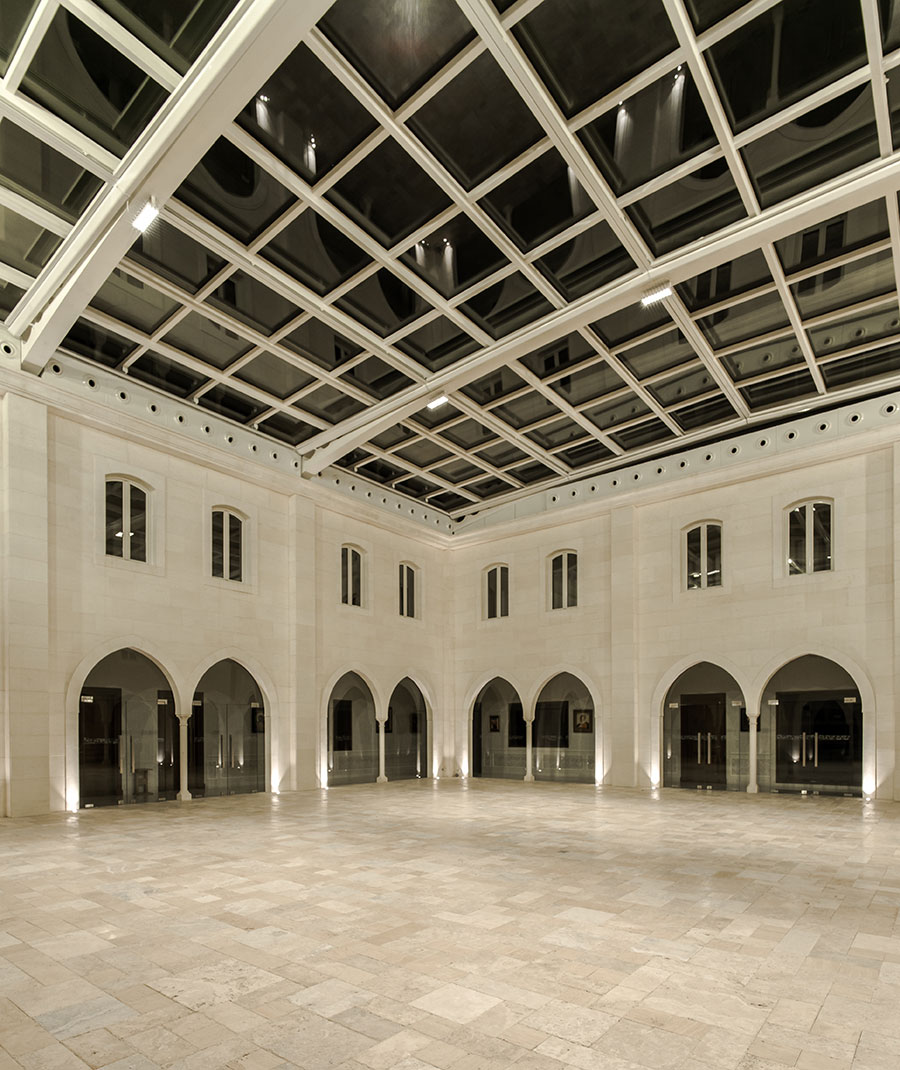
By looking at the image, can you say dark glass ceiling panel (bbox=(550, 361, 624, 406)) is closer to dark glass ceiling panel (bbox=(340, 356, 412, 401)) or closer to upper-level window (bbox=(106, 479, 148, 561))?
dark glass ceiling panel (bbox=(340, 356, 412, 401))

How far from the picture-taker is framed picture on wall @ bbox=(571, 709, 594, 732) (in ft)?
80.9

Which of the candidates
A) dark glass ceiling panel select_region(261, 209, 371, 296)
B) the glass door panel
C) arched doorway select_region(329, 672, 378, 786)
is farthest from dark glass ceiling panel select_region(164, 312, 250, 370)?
the glass door panel

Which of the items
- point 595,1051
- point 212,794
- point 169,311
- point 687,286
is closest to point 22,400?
point 169,311

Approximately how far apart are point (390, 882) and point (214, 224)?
36.5 ft

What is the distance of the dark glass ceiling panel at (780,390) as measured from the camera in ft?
63.4

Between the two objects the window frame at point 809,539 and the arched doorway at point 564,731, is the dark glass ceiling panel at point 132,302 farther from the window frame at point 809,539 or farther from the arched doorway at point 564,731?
the window frame at point 809,539

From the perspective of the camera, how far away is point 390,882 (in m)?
9.60

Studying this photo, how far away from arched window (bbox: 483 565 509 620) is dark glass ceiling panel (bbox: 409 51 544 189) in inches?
720

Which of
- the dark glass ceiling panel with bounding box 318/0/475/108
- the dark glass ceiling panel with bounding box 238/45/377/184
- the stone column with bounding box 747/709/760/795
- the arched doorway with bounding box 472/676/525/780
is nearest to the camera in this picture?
the dark glass ceiling panel with bounding box 318/0/475/108

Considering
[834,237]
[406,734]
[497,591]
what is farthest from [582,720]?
[834,237]

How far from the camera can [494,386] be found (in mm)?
19578

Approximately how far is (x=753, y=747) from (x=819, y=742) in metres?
1.79

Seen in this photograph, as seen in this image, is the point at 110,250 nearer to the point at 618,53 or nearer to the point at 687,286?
the point at 618,53

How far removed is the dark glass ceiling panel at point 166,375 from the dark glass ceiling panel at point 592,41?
11439 millimetres
